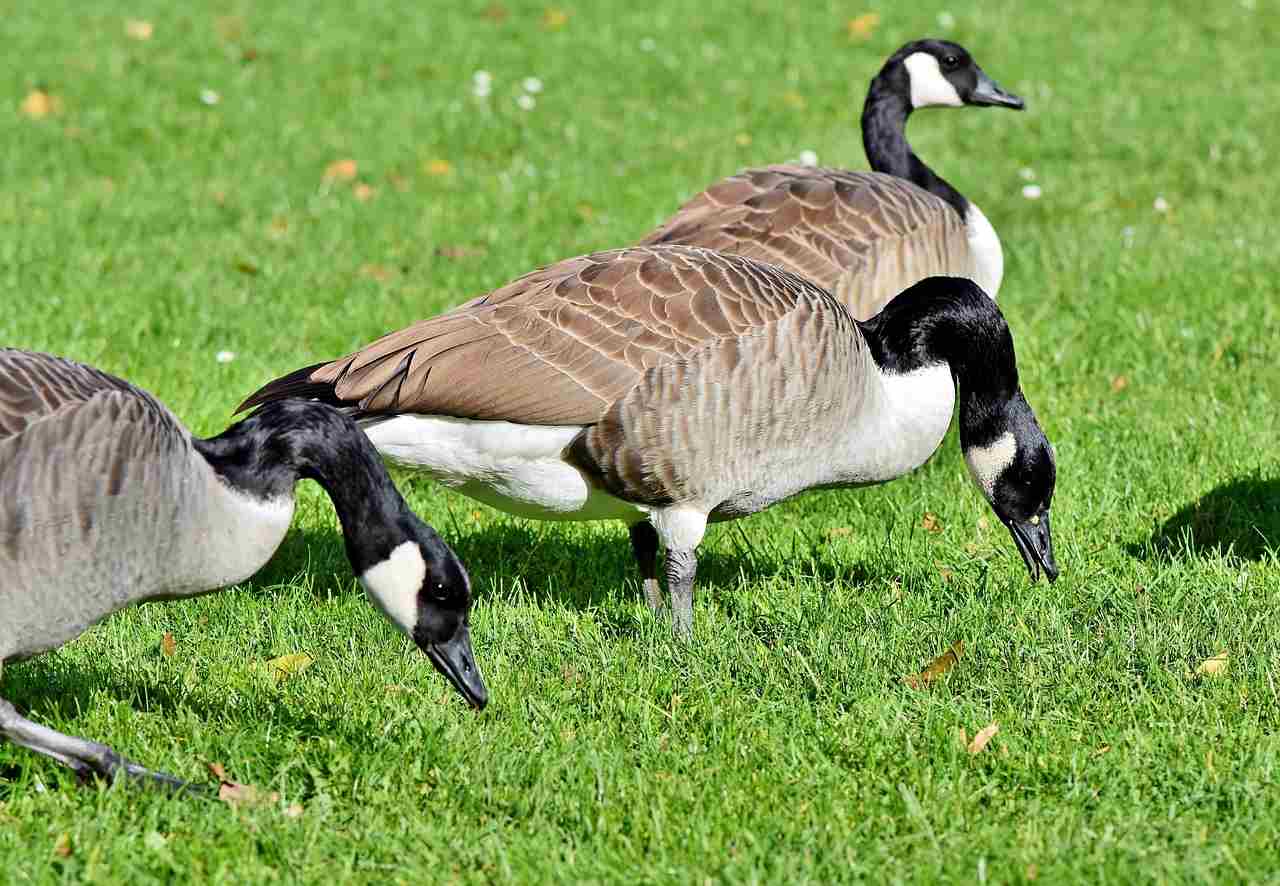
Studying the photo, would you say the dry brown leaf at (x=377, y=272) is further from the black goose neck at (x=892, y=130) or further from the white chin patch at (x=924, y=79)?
the white chin patch at (x=924, y=79)

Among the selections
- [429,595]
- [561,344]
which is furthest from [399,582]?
[561,344]

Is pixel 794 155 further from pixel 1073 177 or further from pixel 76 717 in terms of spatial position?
pixel 76 717

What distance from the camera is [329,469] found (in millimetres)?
3766

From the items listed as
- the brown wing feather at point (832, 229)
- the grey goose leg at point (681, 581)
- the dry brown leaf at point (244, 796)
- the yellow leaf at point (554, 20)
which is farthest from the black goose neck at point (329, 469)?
the yellow leaf at point (554, 20)

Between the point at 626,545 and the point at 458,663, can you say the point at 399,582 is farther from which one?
the point at 626,545

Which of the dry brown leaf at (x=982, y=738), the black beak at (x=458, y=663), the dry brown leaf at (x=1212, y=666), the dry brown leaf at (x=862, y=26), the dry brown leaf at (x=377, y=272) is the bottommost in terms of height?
the dry brown leaf at (x=377, y=272)

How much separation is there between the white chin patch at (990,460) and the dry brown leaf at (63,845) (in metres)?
2.99

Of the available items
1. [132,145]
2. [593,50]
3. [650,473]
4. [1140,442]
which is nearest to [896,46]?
[593,50]

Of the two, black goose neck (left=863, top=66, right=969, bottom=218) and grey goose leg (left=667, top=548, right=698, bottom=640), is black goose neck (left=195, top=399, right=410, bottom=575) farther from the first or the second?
black goose neck (left=863, top=66, right=969, bottom=218)

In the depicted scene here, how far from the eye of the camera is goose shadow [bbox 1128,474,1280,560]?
214 inches

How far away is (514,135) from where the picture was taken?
1019 centimetres

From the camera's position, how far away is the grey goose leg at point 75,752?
146 inches

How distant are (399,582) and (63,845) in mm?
973

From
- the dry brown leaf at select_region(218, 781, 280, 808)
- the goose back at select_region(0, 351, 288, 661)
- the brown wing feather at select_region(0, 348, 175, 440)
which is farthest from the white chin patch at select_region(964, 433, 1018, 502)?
the brown wing feather at select_region(0, 348, 175, 440)
